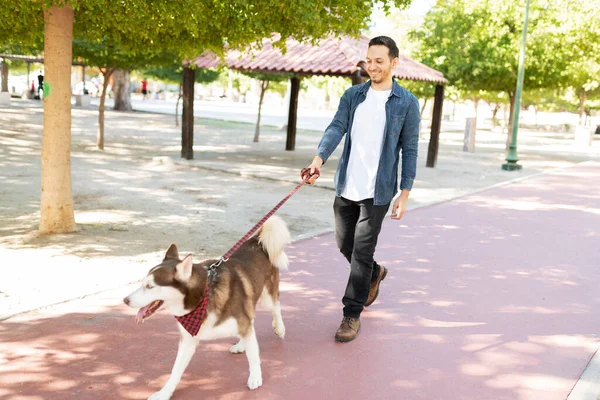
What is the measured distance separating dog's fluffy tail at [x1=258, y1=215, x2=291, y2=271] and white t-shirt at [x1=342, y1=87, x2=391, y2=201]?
2.19 feet

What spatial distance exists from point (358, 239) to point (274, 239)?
0.78 m

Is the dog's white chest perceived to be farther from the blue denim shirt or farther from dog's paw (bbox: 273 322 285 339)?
the blue denim shirt

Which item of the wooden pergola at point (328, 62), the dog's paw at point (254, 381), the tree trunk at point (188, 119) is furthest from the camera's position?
the tree trunk at point (188, 119)

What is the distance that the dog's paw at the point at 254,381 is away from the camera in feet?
13.4

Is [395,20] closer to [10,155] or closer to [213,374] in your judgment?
[10,155]

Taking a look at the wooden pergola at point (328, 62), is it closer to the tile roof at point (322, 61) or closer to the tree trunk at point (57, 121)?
the tile roof at point (322, 61)

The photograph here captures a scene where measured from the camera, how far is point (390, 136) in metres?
4.76

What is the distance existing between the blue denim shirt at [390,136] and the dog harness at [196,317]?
1641 mm

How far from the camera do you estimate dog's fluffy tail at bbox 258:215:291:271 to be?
444cm

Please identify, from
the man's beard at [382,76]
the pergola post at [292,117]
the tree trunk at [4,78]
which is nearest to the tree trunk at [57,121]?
the man's beard at [382,76]

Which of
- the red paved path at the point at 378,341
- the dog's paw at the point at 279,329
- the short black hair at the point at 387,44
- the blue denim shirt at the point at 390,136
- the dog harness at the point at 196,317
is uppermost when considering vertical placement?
the short black hair at the point at 387,44

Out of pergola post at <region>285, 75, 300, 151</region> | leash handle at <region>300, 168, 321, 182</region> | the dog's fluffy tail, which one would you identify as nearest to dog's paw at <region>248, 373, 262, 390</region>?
the dog's fluffy tail

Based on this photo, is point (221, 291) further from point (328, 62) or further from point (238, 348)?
point (328, 62)

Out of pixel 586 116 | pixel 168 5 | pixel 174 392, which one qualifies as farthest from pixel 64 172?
pixel 586 116
